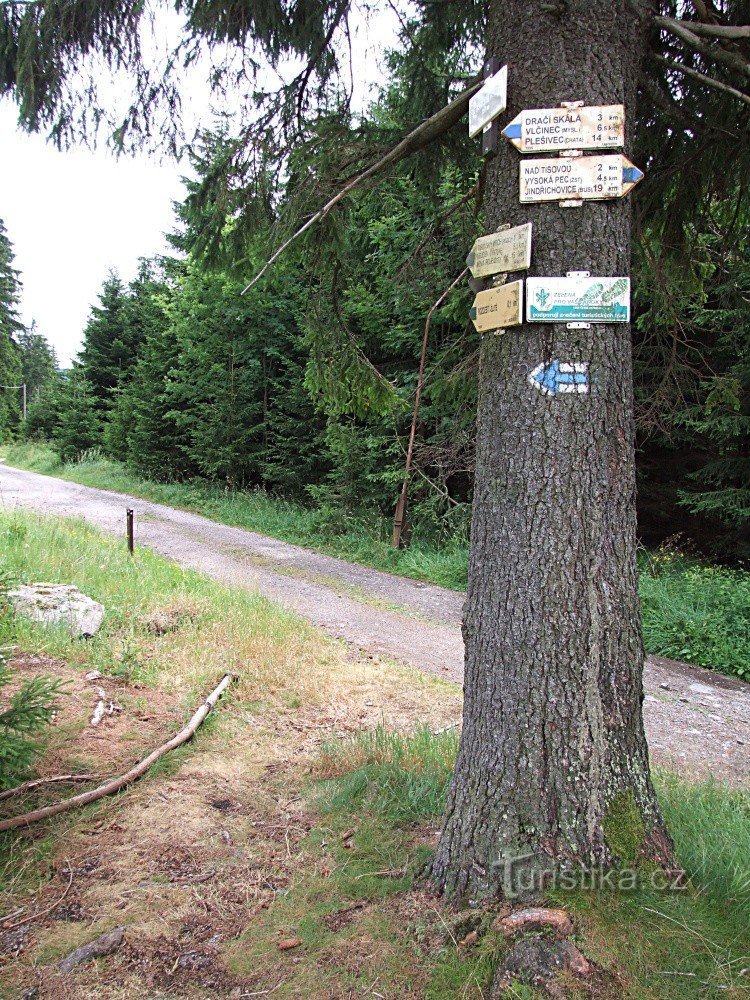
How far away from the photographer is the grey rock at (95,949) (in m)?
2.18

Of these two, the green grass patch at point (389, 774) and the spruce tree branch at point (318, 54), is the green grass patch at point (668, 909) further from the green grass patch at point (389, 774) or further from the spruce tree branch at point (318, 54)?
the spruce tree branch at point (318, 54)

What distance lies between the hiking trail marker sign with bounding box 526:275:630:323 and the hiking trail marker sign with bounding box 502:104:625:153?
49 centimetres

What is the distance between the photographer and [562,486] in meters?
2.25

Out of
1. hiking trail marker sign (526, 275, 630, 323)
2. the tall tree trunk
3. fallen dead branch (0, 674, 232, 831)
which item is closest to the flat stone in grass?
fallen dead branch (0, 674, 232, 831)

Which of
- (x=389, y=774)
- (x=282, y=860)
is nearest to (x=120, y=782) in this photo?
(x=282, y=860)

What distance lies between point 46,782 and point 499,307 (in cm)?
316

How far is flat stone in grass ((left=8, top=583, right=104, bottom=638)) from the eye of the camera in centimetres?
527

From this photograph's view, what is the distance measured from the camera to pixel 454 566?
895 centimetres

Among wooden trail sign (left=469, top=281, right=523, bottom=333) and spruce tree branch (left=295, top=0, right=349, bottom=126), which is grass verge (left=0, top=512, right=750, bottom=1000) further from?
spruce tree branch (left=295, top=0, right=349, bottom=126)

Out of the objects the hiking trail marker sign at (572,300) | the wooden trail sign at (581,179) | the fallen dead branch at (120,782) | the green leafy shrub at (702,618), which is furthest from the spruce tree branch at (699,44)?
the green leafy shrub at (702,618)

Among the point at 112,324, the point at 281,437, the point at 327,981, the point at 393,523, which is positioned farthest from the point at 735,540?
the point at 112,324

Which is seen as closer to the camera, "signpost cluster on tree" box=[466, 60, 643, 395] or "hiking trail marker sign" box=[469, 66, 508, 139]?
"signpost cluster on tree" box=[466, 60, 643, 395]

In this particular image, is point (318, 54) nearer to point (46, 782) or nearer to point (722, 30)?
point (722, 30)

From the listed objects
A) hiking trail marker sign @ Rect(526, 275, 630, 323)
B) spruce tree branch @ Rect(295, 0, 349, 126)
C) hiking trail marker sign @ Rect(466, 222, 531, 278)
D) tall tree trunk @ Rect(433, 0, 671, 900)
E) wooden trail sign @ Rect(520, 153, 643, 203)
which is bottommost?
tall tree trunk @ Rect(433, 0, 671, 900)
